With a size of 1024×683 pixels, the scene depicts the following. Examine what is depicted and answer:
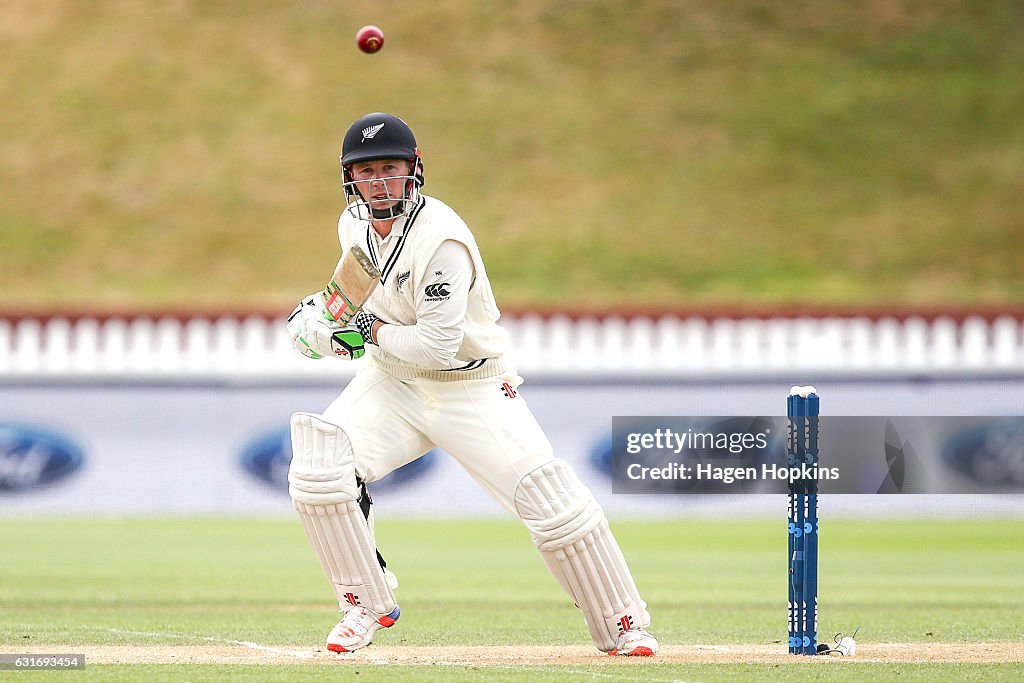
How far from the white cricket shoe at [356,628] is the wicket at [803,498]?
58.2 inches

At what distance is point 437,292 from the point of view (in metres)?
5.96

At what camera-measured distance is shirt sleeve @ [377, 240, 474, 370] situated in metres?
5.93

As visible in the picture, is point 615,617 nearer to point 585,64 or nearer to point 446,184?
point 446,184

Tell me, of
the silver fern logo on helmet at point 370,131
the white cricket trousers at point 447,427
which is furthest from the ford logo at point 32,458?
the silver fern logo on helmet at point 370,131

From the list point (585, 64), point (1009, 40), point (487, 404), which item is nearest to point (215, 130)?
point (585, 64)

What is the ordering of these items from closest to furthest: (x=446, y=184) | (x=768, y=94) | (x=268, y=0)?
1. (x=446, y=184)
2. (x=768, y=94)
3. (x=268, y=0)

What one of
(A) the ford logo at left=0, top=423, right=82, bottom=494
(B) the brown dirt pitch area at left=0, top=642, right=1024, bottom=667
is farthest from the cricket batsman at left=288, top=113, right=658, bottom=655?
(A) the ford logo at left=0, top=423, right=82, bottom=494

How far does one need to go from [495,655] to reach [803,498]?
130 centimetres

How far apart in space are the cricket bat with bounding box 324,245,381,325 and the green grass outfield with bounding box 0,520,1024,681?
127 centimetres

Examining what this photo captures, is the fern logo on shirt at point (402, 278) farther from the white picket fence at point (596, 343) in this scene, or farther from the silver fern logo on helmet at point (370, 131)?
the white picket fence at point (596, 343)

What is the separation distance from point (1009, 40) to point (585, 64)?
31.9 feet

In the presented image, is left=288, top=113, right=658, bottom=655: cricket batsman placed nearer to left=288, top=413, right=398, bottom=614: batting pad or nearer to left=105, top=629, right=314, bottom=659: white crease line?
left=288, top=413, right=398, bottom=614: batting pad

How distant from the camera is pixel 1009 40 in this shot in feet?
125

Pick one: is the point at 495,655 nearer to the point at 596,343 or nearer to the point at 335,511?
the point at 335,511
